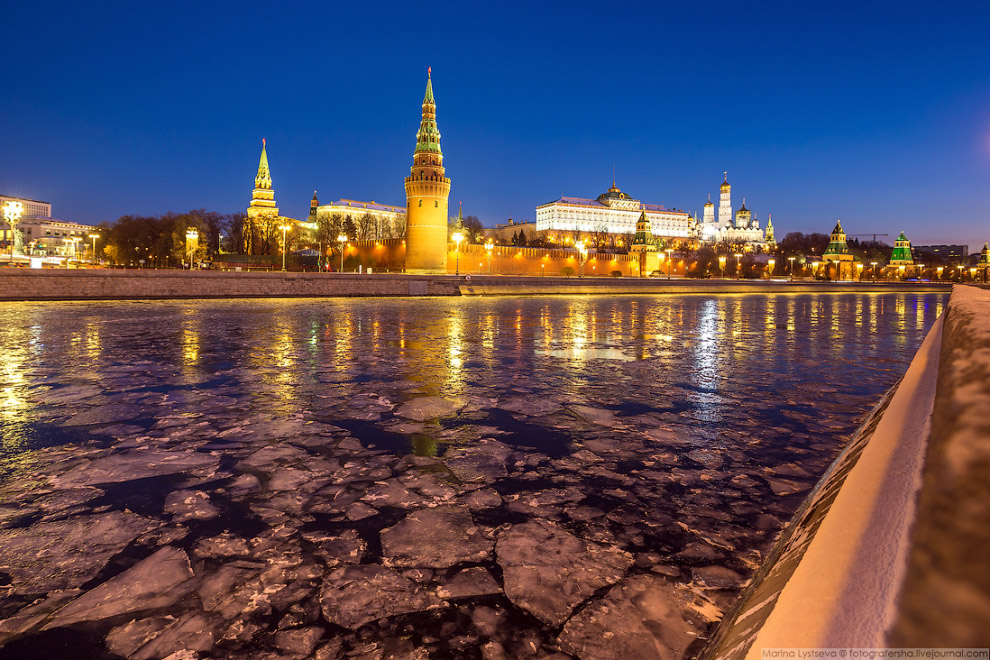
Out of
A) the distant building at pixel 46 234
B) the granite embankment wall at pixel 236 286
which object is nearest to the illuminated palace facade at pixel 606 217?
the distant building at pixel 46 234

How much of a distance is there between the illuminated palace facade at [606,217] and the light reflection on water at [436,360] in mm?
118946

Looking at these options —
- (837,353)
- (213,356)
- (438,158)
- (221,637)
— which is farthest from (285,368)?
(438,158)

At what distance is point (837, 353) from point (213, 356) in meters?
8.81

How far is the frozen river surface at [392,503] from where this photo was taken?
72.7 inches

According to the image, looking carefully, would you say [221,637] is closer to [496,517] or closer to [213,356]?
[496,517]

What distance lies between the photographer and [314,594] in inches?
79.1

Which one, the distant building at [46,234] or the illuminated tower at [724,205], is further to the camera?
the illuminated tower at [724,205]

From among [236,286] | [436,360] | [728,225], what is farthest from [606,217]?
[436,360]

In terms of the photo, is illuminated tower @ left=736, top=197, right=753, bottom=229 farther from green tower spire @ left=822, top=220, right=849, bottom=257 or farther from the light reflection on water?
the light reflection on water

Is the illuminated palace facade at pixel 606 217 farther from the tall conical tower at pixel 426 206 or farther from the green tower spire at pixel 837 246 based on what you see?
the tall conical tower at pixel 426 206

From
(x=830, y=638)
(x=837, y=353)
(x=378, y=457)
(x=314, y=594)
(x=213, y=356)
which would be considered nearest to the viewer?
(x=830, y=638)

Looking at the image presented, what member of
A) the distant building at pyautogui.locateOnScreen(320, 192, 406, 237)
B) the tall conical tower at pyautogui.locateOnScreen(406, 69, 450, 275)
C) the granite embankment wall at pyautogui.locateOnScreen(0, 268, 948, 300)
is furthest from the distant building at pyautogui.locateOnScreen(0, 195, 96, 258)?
the granite embankment wall at pyautogui.locateOnScreen(0, 268, 948, 300)

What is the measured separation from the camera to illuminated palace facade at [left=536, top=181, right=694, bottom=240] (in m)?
134

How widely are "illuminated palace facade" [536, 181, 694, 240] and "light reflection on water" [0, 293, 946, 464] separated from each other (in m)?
A: 119
